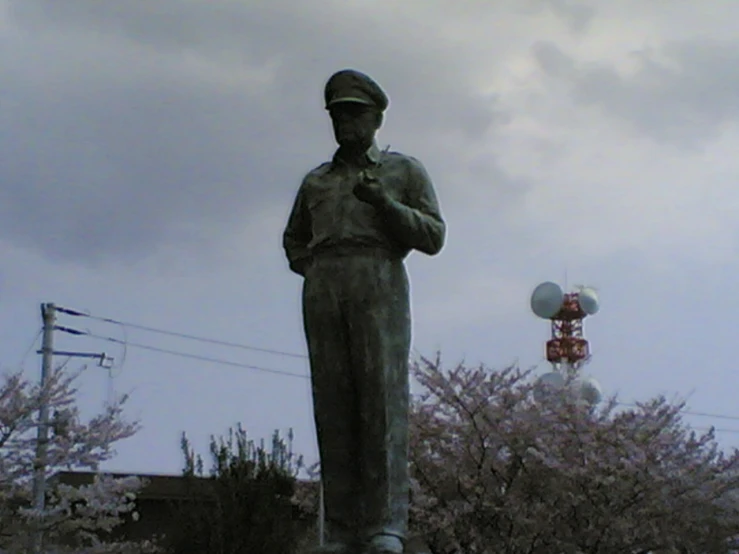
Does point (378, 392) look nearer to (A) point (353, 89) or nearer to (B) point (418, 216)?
(B) point (418, 216)

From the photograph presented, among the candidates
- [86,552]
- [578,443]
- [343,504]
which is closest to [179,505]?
[86,552]

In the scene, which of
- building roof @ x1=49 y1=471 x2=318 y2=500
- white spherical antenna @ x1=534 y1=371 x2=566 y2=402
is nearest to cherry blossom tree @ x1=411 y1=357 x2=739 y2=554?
white spherical antenna @ x1=534 y1=371 x2=566 y2=402

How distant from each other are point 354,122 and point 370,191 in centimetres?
61

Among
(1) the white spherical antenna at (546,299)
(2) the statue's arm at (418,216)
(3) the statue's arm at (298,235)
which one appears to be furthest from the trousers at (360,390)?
(1) the white spherical antenna at (546,299)

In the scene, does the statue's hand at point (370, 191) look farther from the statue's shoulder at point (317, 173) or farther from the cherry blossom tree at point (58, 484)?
the cherry blossom tree at point (58, 484)

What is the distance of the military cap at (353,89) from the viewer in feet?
24.8

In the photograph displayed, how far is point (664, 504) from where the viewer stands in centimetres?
2348

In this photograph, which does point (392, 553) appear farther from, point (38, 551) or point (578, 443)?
point (38, 551)

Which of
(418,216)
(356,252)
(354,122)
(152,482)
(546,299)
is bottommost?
(356,252)

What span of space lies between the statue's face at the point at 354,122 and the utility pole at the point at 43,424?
17.7 meters

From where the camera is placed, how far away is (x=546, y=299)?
43625 millimetres

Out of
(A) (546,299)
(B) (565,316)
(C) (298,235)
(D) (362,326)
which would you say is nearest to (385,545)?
(D) (362,326)

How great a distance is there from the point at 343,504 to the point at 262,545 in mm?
14885

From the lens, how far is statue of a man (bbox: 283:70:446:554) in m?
7.32
